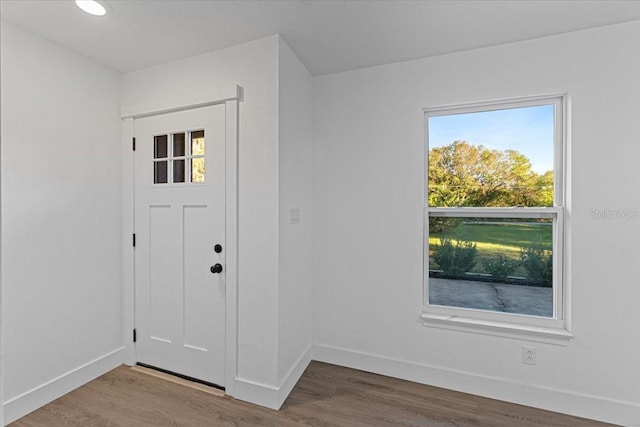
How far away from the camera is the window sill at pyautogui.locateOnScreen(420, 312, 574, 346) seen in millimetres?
2270

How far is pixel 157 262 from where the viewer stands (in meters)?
2.68

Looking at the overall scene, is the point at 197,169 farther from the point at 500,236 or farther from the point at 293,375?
the point at 500,236

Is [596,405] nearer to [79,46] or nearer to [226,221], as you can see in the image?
[226,221]

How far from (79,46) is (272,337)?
243 centimetres

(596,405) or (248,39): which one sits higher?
(248,39)

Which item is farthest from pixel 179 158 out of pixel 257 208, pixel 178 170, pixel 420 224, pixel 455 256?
pixel 455 256

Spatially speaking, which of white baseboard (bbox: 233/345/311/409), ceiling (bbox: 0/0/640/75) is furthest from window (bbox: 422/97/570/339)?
white baseboard (bbox: 233/345/311/409)

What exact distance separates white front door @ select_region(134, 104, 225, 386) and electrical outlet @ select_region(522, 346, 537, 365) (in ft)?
6.92

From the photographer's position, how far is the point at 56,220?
2.35 metres

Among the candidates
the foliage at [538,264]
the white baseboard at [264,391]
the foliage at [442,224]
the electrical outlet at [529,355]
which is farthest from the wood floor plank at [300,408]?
the foliage at [442,224]

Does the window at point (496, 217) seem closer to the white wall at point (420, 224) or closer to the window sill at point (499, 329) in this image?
the window sill at point (499, 329)

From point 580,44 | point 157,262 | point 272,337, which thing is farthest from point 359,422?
point 580,44

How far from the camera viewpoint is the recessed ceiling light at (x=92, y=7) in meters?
1.94

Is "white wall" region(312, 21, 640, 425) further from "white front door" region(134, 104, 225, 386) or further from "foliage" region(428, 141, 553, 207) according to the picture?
"white front door" region(134, 104, 225, 386)
